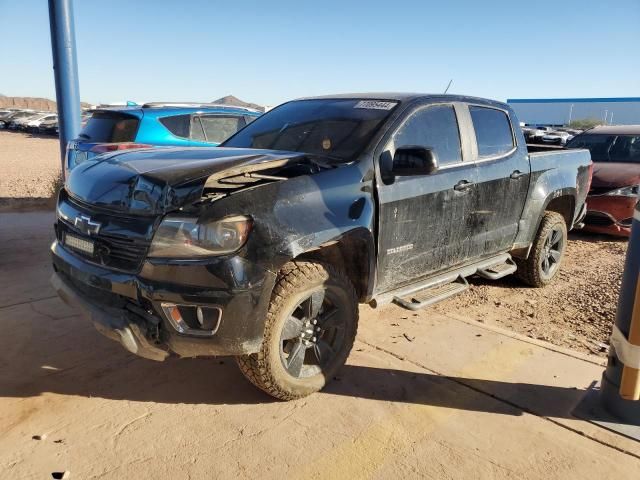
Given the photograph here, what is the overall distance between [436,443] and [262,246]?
1427 mm

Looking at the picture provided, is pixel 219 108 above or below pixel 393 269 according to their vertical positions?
above

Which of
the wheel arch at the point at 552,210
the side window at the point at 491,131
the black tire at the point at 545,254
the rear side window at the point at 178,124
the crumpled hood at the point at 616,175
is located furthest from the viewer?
the crumpled hood at the point at 616,175

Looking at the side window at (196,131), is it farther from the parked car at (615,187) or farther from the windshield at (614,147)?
the windshield at (614,147)

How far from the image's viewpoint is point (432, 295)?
4.06 meters

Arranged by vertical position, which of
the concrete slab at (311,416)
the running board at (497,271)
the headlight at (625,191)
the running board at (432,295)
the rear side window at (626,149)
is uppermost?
the rear side window at (626,149)

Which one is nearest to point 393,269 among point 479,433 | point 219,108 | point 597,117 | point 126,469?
point 479,433

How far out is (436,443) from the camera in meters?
2.91

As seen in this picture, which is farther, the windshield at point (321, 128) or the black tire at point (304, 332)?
the windshield at point (321, 128)

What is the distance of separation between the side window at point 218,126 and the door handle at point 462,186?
4.67 meters

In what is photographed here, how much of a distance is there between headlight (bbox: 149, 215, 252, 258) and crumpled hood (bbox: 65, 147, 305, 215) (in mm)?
122

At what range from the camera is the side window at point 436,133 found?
151 inches

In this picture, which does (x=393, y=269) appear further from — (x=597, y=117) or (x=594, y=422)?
(x=597, y=117)

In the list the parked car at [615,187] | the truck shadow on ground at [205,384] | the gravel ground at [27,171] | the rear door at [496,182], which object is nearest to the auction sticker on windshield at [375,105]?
the rear door at [496,182]

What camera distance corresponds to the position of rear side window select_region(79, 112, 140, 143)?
7047 millimetres
